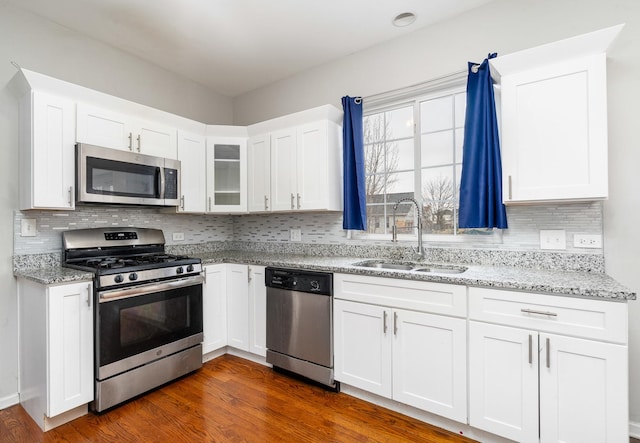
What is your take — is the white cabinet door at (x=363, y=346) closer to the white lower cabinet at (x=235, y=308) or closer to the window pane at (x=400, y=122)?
the white lower cabinet at (x=235, y=308)

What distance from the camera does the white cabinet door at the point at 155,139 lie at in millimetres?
2617

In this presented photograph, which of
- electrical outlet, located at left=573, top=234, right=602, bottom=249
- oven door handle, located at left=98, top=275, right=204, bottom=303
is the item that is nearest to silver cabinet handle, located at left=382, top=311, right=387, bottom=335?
electrical outlet, located at left=573, top=234, right=602, bottom=249

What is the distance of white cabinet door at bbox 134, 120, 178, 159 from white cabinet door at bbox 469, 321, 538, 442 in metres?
2.71

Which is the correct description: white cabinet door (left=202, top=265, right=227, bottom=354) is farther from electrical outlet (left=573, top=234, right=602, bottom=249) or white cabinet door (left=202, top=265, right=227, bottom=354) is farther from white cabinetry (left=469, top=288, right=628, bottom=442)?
electrical outlet (left=573, top=234, right=602, bottom=249)

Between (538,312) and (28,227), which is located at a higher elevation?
(28,227)

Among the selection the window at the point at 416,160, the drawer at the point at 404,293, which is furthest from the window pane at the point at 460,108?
the drawer at the point at 404,293

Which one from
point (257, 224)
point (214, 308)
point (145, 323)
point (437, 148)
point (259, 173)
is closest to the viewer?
point (145, 323)

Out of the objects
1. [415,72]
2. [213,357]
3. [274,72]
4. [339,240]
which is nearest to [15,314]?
[213,357]

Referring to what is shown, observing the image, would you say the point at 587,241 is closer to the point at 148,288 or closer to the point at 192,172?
the point at 148,288

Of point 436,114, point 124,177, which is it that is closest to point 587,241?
point 436,114

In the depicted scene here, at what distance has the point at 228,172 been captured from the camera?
325 centimetres

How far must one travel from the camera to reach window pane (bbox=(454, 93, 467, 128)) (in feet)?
8.09

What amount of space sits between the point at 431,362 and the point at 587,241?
120cm

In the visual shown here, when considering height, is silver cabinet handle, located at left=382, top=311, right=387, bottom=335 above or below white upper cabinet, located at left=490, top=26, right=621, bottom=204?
below
